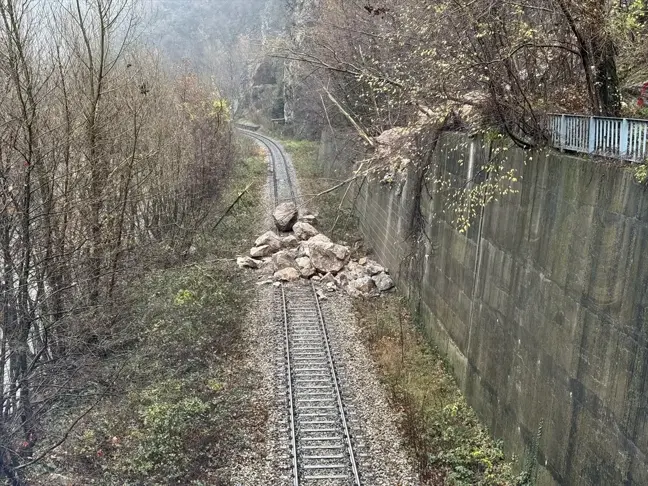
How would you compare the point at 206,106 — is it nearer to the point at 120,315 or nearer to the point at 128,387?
the point at 120,315

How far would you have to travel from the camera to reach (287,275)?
20031mm

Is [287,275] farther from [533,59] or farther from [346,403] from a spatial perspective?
[533,59]

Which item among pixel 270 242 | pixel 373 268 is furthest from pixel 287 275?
pixel 270 242

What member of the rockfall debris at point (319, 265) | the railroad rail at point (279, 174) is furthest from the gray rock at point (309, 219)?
the railroad rail at point (279, 174)

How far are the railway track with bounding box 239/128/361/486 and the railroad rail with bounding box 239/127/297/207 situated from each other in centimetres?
1471

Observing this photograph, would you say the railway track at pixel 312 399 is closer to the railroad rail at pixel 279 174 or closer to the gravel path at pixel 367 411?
the gravel path at pixel 367 411

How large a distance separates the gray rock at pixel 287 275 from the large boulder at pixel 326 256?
85 centimetres

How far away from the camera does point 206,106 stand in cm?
2884

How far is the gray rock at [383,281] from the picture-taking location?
64.1 ft

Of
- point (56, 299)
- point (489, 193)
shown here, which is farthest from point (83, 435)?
point (489, 193)

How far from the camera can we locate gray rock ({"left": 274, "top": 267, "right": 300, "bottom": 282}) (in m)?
19.9

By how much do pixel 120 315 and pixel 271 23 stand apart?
83830 mm

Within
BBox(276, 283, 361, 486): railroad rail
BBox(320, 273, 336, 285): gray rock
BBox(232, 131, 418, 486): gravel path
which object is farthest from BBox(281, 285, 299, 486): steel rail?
BBox(320, 273, 336, 285): gray rock

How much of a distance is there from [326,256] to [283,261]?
1525mm
